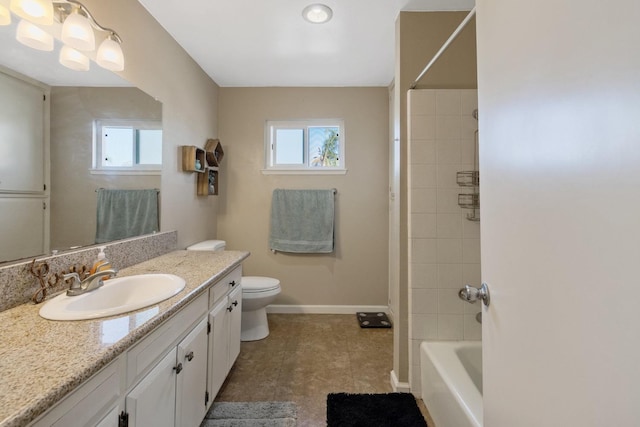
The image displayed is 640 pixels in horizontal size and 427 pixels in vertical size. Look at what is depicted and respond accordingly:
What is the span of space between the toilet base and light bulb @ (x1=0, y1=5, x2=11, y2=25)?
2102mm

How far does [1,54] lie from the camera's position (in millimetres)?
981

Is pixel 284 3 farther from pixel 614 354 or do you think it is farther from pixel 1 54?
pixel 614 354

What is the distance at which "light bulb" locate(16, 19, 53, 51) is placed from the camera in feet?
3.43

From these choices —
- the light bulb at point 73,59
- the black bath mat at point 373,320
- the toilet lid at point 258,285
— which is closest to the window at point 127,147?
the light bulb at point 73,59

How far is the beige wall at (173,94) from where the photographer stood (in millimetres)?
1597

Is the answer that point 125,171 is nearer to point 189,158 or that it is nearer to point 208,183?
point 189,158

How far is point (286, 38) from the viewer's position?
208 centimetres

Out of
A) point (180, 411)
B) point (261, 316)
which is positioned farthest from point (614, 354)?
point (261, 316)

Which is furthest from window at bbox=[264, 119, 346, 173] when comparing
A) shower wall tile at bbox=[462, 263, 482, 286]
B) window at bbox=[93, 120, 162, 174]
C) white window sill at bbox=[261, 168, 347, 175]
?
shower wall tile at bbox=[462, 263, 482, 286]

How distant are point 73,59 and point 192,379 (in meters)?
1.56

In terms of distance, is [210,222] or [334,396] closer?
[334,396]

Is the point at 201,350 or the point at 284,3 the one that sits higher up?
the point at 284,3

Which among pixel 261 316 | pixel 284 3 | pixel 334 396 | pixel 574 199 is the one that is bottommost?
pixel 334 396

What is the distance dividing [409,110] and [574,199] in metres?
1.39
